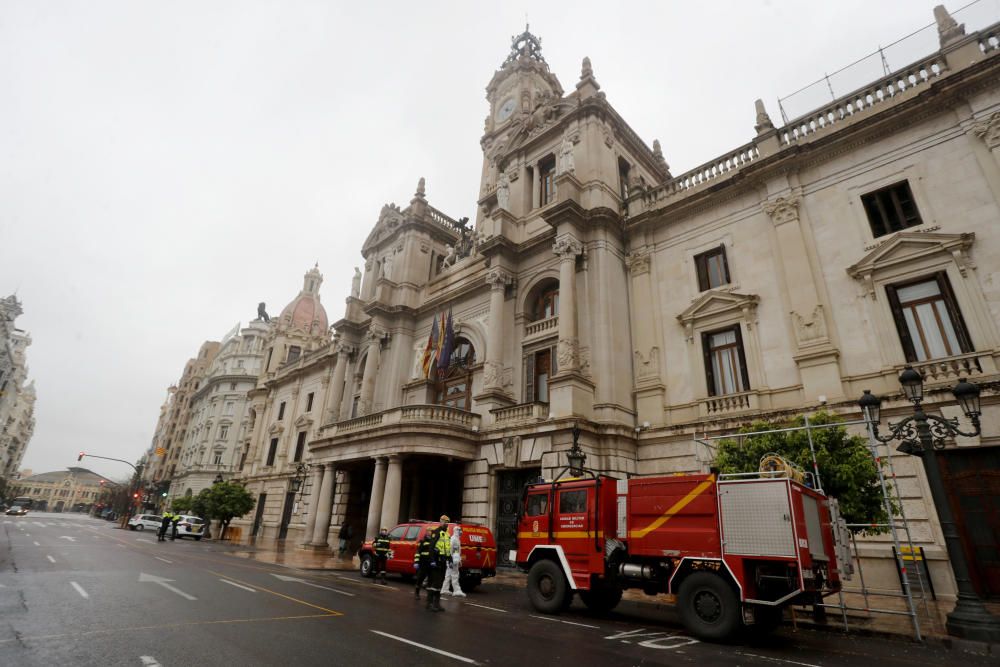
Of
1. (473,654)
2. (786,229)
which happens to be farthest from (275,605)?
(786,229)

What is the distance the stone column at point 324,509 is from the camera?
1006 inches

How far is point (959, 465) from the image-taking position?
44.4ft

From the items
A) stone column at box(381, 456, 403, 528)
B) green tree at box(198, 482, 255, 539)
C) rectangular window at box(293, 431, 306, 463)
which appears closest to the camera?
stone column at box(381, 456, 403, 528)

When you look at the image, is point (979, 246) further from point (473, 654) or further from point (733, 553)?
point (473, 654)

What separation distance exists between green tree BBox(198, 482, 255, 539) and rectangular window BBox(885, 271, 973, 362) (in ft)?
131

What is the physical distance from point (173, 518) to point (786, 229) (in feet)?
131

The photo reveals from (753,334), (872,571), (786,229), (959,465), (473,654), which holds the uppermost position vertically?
(786,229)

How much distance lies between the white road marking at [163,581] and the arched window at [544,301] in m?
17.5

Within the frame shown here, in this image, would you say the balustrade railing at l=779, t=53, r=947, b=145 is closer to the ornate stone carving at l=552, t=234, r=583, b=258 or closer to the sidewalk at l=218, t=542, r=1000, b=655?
the ornate stone carving at l=552, t=234, r=583, b=258

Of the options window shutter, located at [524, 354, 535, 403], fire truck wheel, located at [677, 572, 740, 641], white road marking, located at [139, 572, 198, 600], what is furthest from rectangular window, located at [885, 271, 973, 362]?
white road marking, located at [139, 572, 198, 600]

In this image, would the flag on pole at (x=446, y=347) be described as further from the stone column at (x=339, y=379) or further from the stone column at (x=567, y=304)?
the stone column at (x=339, y=379)

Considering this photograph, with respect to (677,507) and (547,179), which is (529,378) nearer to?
(547,179)

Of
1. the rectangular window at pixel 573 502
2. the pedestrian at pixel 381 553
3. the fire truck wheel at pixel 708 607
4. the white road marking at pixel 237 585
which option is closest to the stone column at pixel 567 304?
the rectangular window at pixel 573 502

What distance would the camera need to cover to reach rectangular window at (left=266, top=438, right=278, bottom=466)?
43.6 meters
